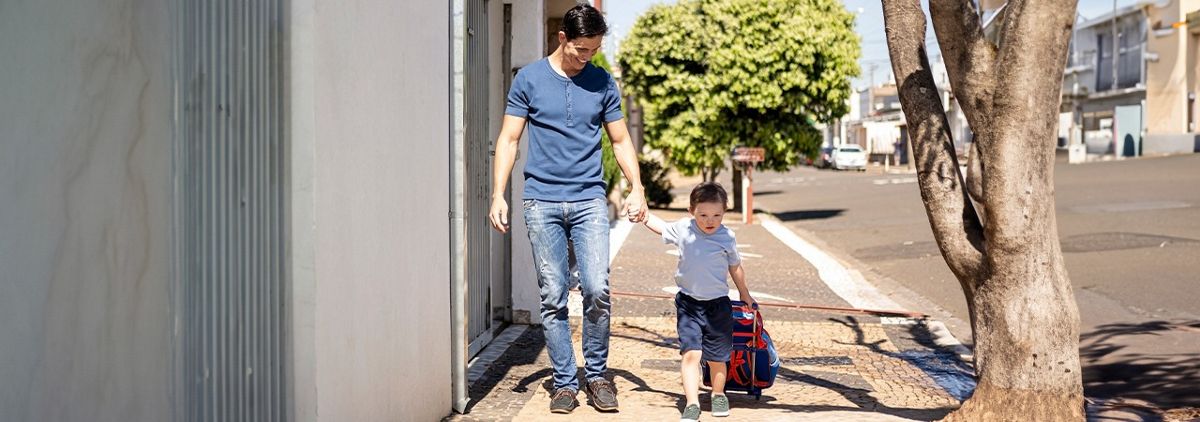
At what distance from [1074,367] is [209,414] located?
3.05m

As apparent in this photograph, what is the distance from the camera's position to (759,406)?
6258mm

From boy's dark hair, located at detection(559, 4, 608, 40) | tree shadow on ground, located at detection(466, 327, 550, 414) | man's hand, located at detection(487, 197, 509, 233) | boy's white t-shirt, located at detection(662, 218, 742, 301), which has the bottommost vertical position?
tree shadow on ground, located at detection(466, 327, 550, 414)

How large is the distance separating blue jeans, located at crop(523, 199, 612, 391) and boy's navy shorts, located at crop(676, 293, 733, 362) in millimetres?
357

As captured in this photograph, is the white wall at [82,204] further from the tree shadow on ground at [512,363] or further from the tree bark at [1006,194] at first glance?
the tree bark at [1006,194]

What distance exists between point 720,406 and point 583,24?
1.69 metres

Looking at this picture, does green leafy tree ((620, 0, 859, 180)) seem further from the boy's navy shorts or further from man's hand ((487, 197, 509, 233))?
man's hand ((487, 197, 509, 233))

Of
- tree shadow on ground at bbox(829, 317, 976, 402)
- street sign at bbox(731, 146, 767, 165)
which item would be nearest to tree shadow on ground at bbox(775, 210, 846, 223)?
street sign at bbox(731, 146, 767, 165)

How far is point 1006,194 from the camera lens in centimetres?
495

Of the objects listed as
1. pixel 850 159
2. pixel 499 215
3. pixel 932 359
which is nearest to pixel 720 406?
pixel 499 215

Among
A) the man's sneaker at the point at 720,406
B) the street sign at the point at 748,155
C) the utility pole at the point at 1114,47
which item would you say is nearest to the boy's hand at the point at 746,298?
the man's sneaker at the point at 720,406

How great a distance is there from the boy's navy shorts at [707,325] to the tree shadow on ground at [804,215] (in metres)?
Result: 21.3

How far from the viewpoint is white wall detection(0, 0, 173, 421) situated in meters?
3.83

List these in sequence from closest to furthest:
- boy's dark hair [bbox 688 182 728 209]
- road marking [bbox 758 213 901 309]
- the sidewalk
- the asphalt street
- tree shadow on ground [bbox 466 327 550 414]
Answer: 1. boy's dark hair [bbox 688 182 728 209]
2. the sidewalk
3. tree shadow on ground [bbox 466 327 550 414]
4. the asphalt street
5. road marking [bbox 758 213 901 309]

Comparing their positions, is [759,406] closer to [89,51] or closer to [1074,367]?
[1074,367]
